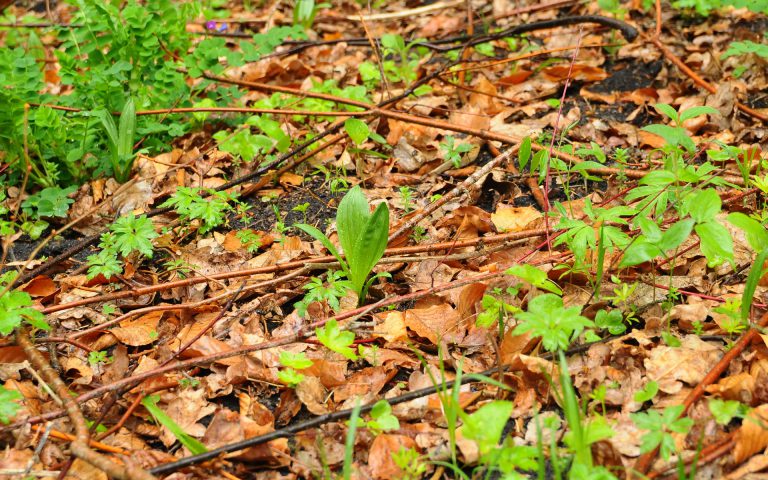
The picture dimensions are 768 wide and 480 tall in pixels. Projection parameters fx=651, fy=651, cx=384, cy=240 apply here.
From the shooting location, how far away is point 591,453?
1620 millimetres

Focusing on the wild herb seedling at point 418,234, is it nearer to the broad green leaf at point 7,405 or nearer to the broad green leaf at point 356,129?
the broad green leaf at point 356,129

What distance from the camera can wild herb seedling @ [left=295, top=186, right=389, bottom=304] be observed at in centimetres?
210

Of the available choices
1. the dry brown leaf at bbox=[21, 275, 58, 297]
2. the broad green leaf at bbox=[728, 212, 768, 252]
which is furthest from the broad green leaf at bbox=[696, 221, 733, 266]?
the dry brown leaf at bbox=[21, 275, 58, 297]

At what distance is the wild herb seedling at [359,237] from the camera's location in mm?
2104

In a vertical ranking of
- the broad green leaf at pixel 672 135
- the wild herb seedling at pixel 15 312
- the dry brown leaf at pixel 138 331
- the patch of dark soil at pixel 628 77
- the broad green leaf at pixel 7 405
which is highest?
the broad green leaf at pixel 672 135

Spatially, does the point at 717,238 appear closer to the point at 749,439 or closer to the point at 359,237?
the point at 749,439

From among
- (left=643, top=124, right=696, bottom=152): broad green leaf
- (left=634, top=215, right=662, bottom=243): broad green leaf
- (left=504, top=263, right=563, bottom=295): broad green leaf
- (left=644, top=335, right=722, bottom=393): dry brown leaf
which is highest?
(left=643, top=124, right=696, bottom=152): broad green leaf

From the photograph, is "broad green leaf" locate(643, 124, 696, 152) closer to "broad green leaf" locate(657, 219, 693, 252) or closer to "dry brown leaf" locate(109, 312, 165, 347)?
"broad green leaf" locate(657, 219, 693, 252)

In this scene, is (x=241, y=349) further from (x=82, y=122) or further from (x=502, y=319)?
(x=82, y=122)

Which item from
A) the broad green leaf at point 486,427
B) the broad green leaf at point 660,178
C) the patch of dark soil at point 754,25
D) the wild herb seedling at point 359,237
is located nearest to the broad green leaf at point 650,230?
the broad green leaf at point 660,178

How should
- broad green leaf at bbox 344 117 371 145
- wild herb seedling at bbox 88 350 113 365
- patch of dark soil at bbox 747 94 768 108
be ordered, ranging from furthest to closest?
patch of dark soil at bbox 747 94 768 108, broad green leaf at bbox 344 117 371 145, wild herb seedling at bbox 88 350 113 365

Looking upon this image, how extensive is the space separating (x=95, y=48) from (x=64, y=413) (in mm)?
1892

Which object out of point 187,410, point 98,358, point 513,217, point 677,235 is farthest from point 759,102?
point 98,358

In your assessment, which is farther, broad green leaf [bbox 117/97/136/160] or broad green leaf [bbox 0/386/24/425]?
broad green leaf [bbox 117/97/136/160]
